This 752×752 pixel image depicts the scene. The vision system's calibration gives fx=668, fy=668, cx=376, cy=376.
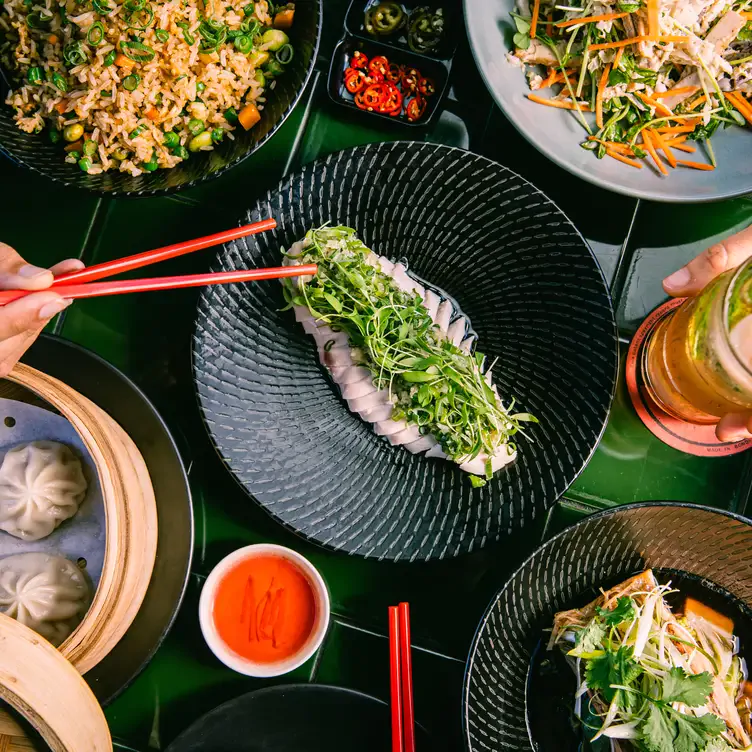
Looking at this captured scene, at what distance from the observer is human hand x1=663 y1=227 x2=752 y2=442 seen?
5.30 ft

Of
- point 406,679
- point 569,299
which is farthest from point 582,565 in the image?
point 569,299

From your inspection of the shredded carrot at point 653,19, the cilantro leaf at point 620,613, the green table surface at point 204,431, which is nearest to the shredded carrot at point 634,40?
the shredded carrot at point 653,19

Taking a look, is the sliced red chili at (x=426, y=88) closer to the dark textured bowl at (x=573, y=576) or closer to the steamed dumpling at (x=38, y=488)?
the dark textured bowl at (x=573, y=576)

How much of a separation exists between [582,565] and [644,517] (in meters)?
0.21

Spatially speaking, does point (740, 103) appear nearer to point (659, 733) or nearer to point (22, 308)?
point (659, 733)

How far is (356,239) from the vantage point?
171 cm

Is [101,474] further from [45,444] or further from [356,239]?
[356,239]

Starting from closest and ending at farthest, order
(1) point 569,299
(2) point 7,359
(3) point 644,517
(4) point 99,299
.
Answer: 1. (2) point 7,359
2. (3) point 644,517
3. (1) point 569,299
4. (4) point 99,299

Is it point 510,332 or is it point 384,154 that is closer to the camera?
point 384,154

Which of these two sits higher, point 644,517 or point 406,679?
point 644,517

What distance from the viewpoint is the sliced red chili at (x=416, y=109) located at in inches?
70.9

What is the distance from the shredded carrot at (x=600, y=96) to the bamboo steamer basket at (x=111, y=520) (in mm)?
1386

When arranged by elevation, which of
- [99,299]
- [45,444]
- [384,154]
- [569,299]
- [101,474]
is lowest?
[45,444]

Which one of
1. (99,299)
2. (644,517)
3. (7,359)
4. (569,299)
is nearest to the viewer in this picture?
(7,359)
